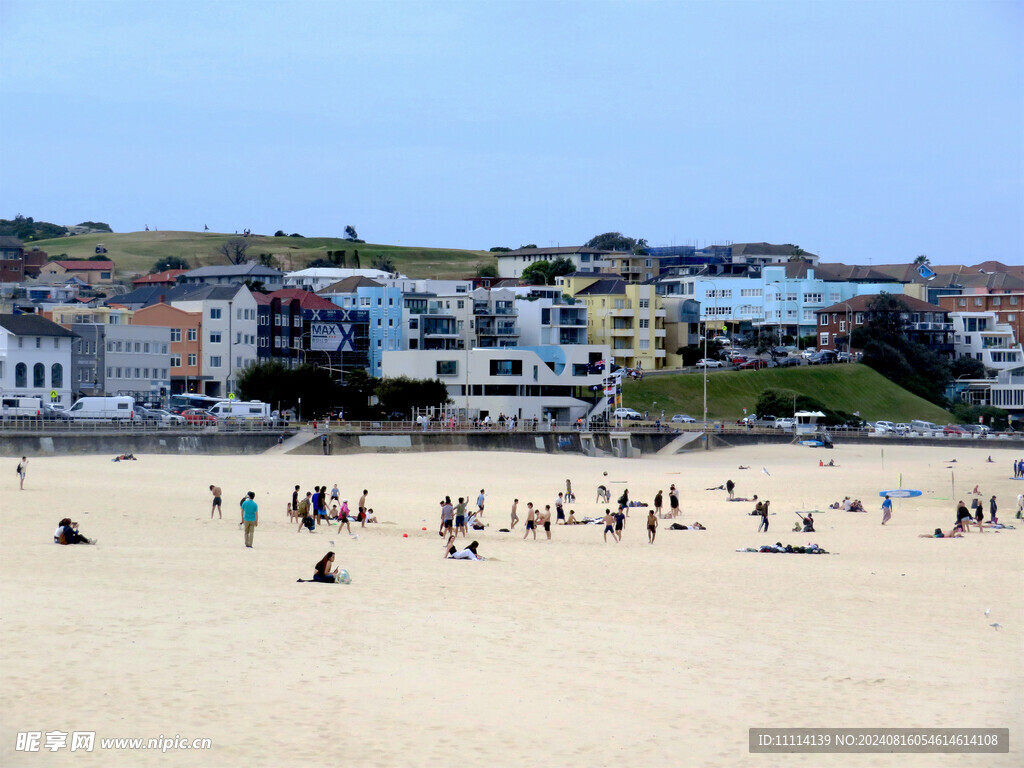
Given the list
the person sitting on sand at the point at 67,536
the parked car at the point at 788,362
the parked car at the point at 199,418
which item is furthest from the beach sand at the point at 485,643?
the parked car at the point at 788,362

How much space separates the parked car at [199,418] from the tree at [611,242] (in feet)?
416

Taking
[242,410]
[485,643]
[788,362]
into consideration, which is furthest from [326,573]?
[788,362]

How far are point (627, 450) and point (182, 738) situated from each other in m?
56.1

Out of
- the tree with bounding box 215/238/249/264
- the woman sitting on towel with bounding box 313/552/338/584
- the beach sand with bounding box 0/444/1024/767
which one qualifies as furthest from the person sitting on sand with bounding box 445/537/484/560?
the tree with bounding box 215/238/249/264

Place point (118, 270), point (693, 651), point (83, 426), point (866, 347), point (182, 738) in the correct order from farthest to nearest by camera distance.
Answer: point (118, 270) < point (866, 347) < point (83, 426) < point (693, 651) < point (182, 738)

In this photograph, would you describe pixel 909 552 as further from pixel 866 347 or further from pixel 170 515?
pixel 866 347

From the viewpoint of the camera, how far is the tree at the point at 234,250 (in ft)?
586

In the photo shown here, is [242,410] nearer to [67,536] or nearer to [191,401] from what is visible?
[191,401]

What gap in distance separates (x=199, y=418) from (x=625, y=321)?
5078 centimetres

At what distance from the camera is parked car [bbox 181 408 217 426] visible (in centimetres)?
5674

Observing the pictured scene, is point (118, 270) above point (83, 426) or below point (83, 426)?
above

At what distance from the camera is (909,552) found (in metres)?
27.0

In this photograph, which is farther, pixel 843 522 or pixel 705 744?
pixel 843 522

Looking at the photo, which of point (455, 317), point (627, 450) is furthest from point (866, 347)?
point (627, 450)
